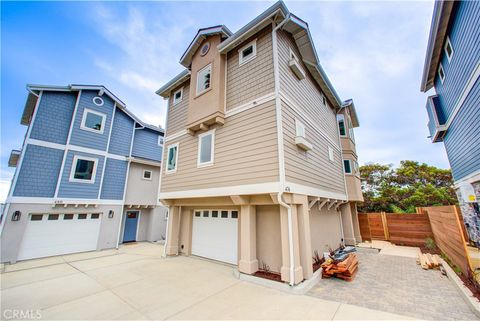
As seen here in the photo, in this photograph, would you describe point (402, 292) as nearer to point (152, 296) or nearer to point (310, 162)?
point (310, 162)

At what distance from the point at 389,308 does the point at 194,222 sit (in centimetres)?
682

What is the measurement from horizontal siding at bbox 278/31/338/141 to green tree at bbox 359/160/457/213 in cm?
1076

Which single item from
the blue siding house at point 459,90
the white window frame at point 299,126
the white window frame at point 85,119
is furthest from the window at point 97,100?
the blue siding house at point 459,90

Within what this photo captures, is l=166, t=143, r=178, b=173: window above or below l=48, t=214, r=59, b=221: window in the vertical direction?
above

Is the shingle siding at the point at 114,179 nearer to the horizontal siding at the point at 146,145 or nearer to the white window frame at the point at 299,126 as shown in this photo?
the horizontal siding at the point at 146,145

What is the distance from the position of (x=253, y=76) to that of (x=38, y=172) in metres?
10.8

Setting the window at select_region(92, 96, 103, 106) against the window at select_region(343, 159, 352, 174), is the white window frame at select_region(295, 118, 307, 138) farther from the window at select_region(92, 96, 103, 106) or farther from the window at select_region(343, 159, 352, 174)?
the window at select_region(92, 96, 103, 106)

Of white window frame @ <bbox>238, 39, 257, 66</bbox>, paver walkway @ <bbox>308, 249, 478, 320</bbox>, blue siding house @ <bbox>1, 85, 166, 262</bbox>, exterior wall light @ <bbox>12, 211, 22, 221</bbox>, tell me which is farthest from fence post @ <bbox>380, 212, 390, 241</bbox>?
exterior wall light @ <bbox>12, 211, 22, 221</bbox>

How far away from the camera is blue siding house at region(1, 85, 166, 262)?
810 centimetres

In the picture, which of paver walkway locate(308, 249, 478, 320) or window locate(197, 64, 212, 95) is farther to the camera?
window locate(197, 64, 212, 95)

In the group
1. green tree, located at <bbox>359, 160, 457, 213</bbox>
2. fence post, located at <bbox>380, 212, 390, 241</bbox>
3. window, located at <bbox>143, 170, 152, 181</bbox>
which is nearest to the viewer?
fence post, located at <bbox>380, 212, 390, 241</bbox>

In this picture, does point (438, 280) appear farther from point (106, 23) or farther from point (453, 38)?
point (106, 23)

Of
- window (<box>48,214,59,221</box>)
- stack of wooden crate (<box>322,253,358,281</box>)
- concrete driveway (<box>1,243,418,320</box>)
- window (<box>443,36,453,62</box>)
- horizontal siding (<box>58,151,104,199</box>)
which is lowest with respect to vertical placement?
concrete driveway (<box>1,243,418,320</box>)

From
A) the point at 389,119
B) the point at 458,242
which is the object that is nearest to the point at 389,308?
the point at 458,242
